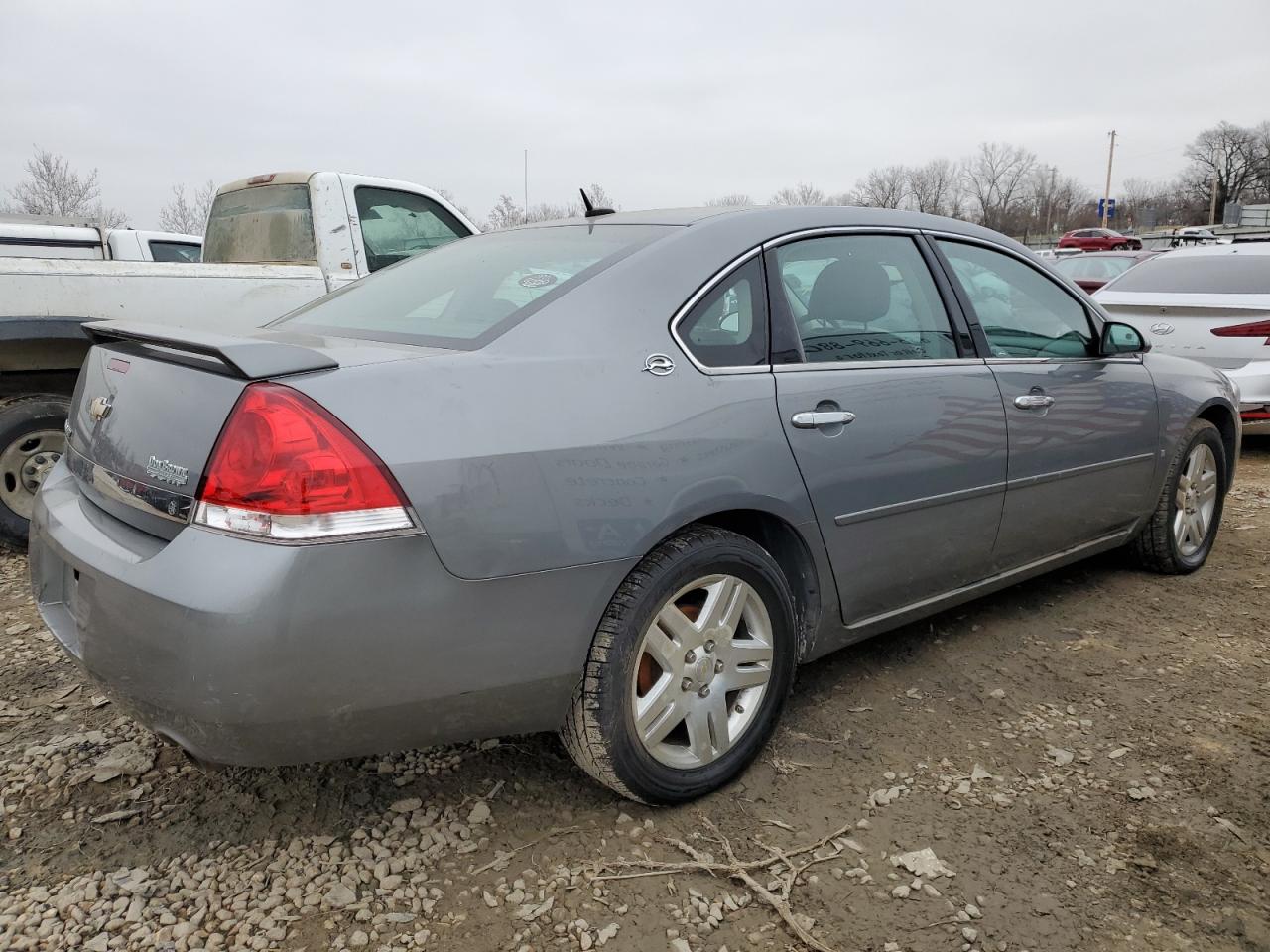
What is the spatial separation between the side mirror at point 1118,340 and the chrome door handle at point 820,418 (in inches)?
63.3

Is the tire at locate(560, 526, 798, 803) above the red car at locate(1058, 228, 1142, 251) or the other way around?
the other way around

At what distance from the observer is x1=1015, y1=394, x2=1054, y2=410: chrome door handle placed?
3221 millimetres

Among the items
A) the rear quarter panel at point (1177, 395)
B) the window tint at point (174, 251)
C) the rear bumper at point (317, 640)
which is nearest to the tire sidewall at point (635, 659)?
the rear bumper at point (317, 640)

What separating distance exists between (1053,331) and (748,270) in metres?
1.60

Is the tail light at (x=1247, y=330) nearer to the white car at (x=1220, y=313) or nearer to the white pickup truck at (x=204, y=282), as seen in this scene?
the white car at (x=1220, y=313)

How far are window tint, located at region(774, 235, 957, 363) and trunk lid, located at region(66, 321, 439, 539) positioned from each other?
1155mm

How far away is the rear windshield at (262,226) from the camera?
5586 mm

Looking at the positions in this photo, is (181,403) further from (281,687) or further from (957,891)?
(957,891)

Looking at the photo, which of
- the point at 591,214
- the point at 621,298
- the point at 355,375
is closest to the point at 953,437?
the point at 621,298

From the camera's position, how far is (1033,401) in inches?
129

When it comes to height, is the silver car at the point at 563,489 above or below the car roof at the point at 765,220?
below

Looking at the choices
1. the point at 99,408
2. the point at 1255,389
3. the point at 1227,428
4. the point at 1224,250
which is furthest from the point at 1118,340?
the point at 1224,250

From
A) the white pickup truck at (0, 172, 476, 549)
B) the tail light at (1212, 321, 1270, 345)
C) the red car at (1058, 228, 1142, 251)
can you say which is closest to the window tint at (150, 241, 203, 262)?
the white pickup truck at (0, 172, 476, 549)

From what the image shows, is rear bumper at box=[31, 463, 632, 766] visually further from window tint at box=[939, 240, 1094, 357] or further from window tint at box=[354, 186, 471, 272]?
window tint at box=[354, 186, 471, 272]
